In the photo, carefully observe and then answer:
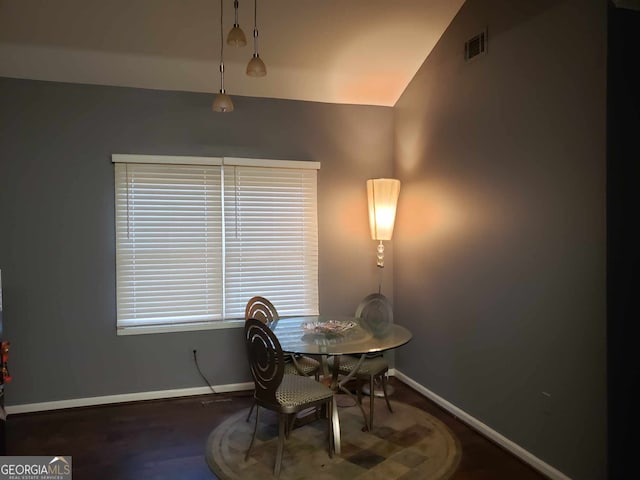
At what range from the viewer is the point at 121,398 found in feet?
12.2

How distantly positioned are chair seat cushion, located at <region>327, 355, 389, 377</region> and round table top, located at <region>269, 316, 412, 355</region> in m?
0.25

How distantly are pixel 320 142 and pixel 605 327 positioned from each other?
9.04 ft

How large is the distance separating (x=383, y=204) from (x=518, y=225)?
143 centimetres

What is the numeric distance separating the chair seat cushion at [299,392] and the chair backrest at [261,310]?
66 cm

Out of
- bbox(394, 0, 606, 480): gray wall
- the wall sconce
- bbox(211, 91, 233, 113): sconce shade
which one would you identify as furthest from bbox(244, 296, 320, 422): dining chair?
bbox(211, 91, 233, 113): sconce shade

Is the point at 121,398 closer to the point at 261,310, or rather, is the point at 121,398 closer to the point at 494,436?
the point at 261,310

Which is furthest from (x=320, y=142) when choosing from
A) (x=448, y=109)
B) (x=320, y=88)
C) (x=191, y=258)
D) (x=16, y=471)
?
(x=16, y=471)

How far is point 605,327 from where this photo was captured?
2232 millimetres

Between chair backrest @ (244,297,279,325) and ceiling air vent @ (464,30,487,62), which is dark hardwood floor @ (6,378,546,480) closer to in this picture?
chair backrest @ (244,297,279,325)

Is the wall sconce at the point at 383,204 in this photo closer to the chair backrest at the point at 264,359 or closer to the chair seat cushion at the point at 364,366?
the chair seat cushion at the point at 364,366

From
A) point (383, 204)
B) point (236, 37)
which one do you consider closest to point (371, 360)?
point (383, 204)

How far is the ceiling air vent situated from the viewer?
3104 mm

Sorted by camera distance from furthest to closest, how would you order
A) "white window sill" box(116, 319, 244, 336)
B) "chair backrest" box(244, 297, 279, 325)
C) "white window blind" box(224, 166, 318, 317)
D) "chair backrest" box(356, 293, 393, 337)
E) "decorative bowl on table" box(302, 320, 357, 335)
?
"white window blind" box(224, 166, 318, 317)
"white window sill" box(116, 319, 244, 336)
"chair backrest" box(356, 293, 393, 337)
"chair backrest" box(244, 297, 279, 325)
"decorative bowl on table" box(302, 320, 357, 335)

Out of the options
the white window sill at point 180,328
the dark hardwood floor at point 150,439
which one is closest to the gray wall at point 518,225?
the dark hardwood floor at point 150,439
